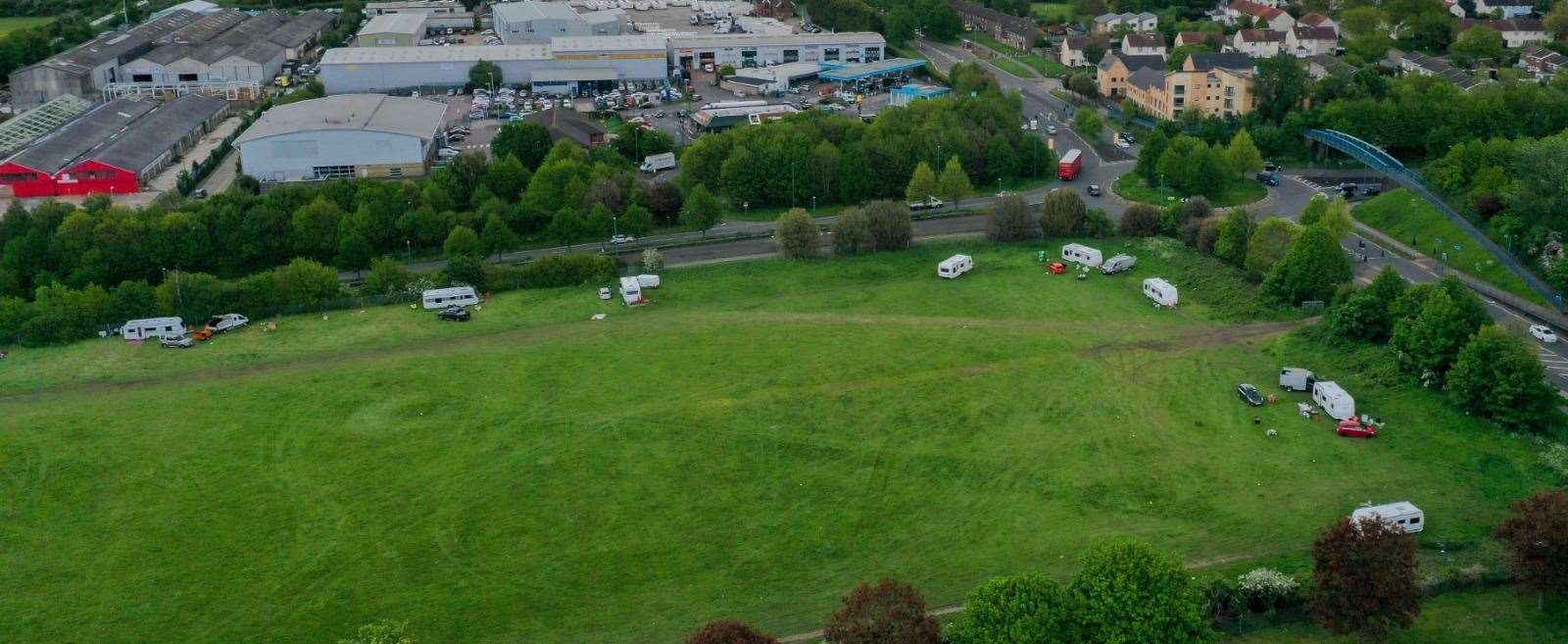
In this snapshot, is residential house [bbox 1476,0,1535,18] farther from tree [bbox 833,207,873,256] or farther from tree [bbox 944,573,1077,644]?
tree [bbox 944,573,1077,644]

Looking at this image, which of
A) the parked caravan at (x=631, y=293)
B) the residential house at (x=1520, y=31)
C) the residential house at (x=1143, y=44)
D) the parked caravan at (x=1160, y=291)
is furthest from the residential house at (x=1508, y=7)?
the parked caravan at (x=631, y=293)

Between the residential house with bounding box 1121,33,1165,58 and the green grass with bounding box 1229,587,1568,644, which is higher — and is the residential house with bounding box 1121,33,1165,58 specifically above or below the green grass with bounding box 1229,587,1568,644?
above

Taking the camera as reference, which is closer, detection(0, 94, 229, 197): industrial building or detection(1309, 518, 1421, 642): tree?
detection(1309, 518, 1421, 642): tree

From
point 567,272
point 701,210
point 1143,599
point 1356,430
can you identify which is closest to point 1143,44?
point 701,210

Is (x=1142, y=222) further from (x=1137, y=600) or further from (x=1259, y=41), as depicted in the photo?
(x=1259, y=41)

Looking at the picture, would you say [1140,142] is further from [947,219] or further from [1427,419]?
[1427,419]

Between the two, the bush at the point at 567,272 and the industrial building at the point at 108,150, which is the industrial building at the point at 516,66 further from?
the bush at the point at 567,272

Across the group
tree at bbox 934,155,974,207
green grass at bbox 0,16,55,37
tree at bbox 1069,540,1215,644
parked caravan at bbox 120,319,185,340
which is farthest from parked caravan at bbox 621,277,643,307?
green grass at bbox 0,16,55,37
